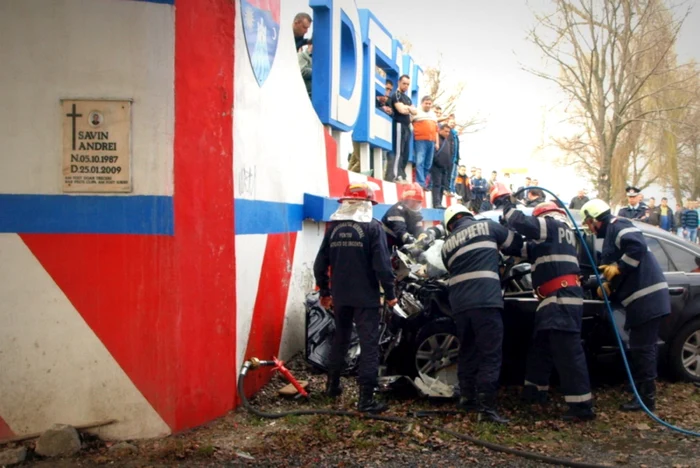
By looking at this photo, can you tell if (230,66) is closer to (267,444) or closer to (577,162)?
(267,444)

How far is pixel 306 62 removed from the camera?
399 inches

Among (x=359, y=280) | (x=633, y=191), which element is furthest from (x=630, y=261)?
(x=633, y=191)

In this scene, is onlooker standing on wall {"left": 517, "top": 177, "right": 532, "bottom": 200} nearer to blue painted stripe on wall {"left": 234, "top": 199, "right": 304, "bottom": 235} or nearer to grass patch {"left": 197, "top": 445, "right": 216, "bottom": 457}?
blue painted stripe on wall {"left": 234, "top": 199, "right": 304, "bottom": 235}

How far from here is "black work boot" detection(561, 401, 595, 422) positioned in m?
6.29

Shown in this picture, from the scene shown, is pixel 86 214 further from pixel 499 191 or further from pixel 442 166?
pixel 442 166

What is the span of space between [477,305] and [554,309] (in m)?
0.71

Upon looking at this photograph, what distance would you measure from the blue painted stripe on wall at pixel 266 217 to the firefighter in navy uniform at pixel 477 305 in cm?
174

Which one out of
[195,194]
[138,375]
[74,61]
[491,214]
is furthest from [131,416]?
[491,214]

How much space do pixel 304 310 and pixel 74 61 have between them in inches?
162

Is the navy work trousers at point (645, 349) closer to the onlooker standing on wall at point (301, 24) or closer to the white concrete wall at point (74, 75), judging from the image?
the white concrete wall at point (74, 75)

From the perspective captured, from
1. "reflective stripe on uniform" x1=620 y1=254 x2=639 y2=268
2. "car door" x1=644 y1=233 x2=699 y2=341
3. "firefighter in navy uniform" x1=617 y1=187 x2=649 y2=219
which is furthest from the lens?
"firefighter in navy uniform" x1=617 y1=187 x2=649 y2=219

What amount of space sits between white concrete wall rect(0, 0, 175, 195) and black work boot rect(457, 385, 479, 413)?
10.3ft

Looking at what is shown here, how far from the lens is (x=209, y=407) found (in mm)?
5883

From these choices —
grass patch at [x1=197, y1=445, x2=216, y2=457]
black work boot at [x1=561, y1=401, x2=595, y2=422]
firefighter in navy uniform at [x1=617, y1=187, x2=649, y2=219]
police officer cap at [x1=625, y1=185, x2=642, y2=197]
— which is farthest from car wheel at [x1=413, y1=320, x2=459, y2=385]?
firefighter in navy uniform at [x1=617, y1=187, x2=649, y2=219]
